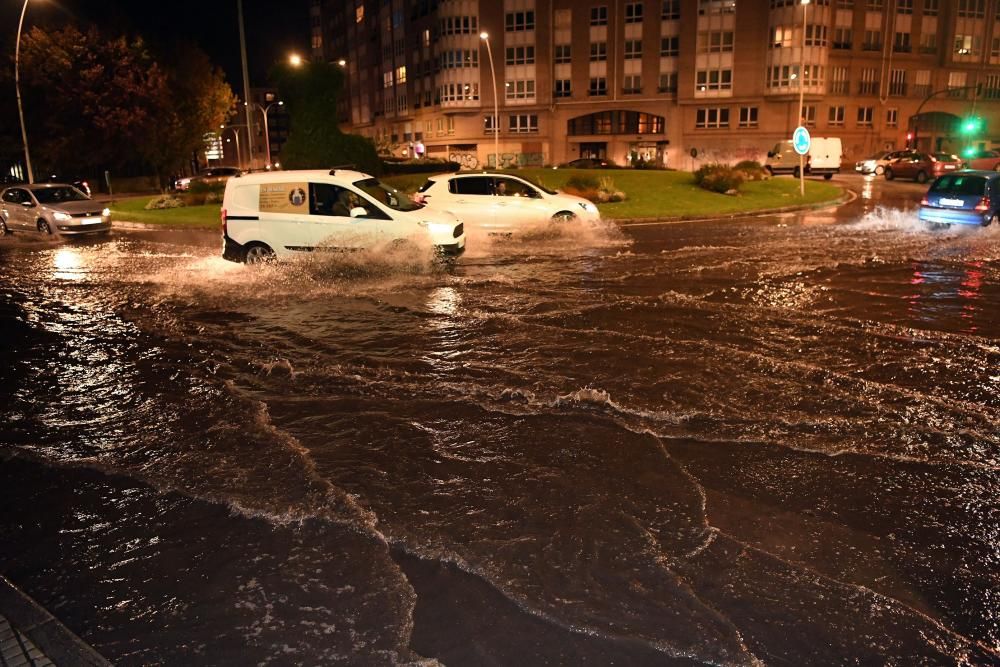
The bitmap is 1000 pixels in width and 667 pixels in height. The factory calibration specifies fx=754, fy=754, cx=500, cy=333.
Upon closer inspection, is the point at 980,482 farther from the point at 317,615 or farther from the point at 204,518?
the point at 204,518

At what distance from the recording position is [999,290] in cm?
1155

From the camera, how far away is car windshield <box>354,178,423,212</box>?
13.4 metres

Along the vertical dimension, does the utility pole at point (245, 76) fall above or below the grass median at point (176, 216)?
above

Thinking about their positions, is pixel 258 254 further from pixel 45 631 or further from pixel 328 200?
pixel 45 631

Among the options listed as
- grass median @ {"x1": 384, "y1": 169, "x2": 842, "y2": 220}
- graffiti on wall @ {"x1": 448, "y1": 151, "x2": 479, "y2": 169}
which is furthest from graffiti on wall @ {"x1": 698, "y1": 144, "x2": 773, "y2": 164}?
grass median @ {"x1": 384, "y1": 169, "x2": 842, "y2": 220}

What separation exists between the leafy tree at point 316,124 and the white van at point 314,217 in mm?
17256

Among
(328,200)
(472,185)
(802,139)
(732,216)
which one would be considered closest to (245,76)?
(472,185)

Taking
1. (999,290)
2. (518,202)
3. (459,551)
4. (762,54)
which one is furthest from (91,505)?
(762,54)

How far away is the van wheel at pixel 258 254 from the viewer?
13438 mm

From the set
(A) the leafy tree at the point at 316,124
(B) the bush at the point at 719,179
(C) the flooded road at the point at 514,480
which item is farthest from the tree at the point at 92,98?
(C) the flooded road at the point at 514,480

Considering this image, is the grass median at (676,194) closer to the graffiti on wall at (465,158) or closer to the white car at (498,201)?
the white car at (498,201)

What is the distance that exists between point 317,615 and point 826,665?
2.33 metres

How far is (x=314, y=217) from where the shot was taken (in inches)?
517

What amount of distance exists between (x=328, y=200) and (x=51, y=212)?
14.1m
